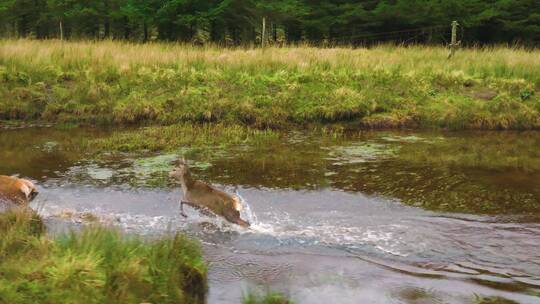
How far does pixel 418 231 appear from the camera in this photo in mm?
A: 8789

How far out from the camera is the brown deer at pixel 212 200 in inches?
349

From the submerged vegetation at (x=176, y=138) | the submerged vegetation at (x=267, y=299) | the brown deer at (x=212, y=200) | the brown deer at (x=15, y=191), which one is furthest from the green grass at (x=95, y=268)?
the submerged vegetation at (x=176, y=138)

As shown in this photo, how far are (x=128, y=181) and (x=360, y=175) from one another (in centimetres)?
467

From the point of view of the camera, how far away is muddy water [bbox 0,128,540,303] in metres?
7.10

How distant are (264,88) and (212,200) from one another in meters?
10.0

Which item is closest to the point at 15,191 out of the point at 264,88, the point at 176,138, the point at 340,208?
the point at 340,208

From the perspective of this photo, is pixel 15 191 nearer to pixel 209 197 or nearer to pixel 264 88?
pixel 209 197

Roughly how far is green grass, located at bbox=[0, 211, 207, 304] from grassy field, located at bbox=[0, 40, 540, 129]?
1040 cm

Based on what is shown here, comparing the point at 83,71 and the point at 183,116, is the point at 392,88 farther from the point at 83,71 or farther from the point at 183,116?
the point at 83,71

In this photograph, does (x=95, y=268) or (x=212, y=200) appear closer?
(x=95, y=268)

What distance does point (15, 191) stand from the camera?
28.7 feet

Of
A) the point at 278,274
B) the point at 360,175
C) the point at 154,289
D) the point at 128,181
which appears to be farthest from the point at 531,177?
the point at 154,289

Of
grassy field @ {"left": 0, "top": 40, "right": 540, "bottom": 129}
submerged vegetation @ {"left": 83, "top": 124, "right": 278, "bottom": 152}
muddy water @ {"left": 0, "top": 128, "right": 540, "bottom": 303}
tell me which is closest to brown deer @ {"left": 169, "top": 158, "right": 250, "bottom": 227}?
muddy water @ {"left": 0, "top": 128, "right": 540, "bottom": 303}

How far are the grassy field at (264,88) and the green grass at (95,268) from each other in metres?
10.4
